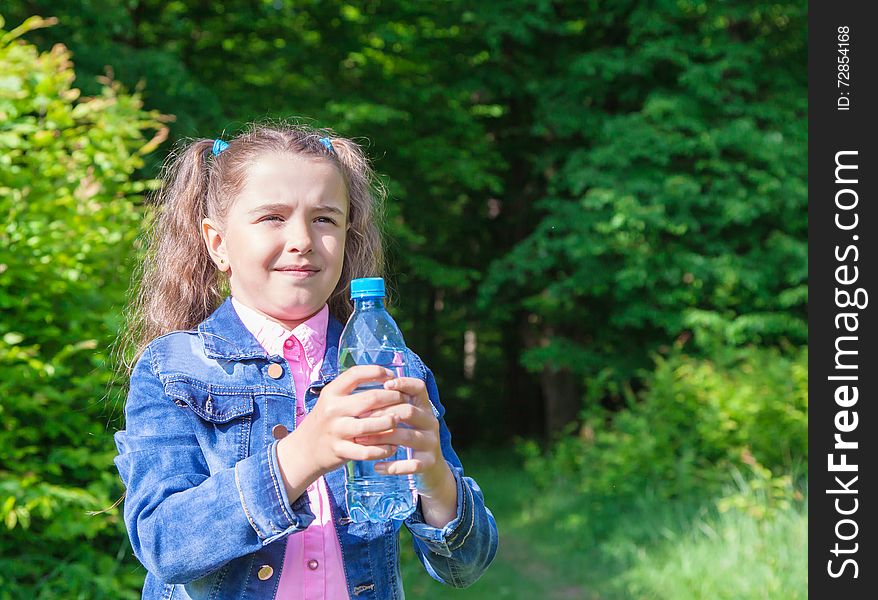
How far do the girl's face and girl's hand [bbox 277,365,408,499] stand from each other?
37cm

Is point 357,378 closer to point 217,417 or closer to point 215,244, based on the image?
point 217,417

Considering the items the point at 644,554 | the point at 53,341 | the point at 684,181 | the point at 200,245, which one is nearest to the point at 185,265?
the point at 200,245

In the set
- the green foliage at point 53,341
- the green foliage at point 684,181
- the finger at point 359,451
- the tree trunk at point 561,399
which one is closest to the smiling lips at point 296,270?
the finger at point 359,451

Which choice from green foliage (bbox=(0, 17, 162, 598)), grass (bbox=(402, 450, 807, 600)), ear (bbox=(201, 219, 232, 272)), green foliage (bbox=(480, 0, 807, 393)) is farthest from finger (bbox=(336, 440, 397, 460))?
green foliage (bbox=(480, 0, 807, 393))

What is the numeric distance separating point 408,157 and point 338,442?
11446mm

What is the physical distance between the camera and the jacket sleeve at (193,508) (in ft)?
5.35

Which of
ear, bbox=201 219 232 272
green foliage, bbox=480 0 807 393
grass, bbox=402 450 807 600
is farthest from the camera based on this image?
green foliage, bbox=480 0 807 393

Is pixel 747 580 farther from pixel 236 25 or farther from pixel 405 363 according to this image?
pixel 236 25

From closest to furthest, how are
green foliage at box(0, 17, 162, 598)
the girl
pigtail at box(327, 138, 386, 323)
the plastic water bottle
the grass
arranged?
the girl → the plastic water bottle → pigtail at box(327, 138, 386, 323) → green foliage at box(0, 17, 162, 598) → the grass

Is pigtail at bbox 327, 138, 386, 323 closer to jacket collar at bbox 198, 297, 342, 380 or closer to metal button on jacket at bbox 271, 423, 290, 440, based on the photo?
jacket collar at bbox 198, 297, 342, 380

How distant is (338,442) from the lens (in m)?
1.52

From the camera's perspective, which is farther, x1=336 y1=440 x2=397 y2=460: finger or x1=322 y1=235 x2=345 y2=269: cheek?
x1=322 y1=235 x2=345 y2=269: cheek

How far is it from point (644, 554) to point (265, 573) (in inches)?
223

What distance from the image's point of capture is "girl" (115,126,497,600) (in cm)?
162
